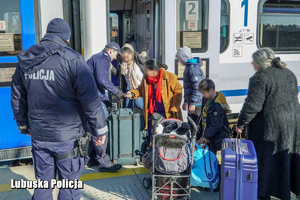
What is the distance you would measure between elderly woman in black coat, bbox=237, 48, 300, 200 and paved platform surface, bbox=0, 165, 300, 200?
1.44ft

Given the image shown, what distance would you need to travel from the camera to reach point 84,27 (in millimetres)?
4223

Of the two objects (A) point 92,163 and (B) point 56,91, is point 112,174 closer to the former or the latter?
(A) point 92,163

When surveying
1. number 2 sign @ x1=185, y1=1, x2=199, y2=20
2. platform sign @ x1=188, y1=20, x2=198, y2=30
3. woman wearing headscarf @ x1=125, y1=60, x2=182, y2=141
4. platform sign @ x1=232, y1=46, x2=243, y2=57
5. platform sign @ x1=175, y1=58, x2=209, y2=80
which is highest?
number 2 sign @ x1=185, y1=1, x2=199, y2=20

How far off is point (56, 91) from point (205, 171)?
154 centimetres

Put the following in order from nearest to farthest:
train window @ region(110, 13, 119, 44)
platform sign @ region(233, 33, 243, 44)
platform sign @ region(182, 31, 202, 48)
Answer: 1. platform sign @ region(182, 31, 202, 48)
2. platform sign @ region(233, 33, 243, 44)
3. train window @ region(110, 13, 119, 44)

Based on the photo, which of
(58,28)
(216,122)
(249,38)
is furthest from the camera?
(249,38)

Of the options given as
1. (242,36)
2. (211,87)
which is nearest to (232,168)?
(211,87)

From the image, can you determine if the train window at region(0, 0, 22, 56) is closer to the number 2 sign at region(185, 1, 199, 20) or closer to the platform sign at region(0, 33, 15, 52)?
the platform sign at region(0, 33, 15, 52)

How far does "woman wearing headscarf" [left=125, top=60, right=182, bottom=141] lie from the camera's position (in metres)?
3.97

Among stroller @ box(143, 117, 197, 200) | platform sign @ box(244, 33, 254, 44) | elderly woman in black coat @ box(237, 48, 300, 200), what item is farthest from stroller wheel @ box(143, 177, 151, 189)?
platform sign @ box(244, 33, 254, 44)

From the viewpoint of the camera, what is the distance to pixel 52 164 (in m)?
2.76

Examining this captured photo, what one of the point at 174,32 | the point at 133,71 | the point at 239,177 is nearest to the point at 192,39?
the point at 174,32

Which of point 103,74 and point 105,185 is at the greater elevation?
point 103,74

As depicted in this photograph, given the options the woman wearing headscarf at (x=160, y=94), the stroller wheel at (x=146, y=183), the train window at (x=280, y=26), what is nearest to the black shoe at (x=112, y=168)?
the stroller wheel at (x=146, y=183)
